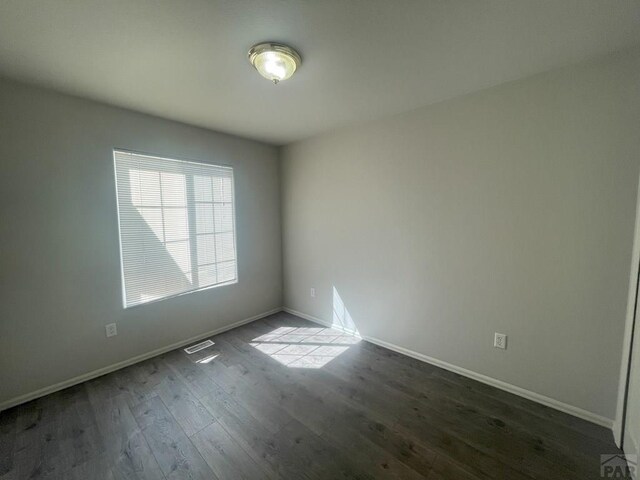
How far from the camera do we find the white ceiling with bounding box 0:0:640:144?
49.7 inches

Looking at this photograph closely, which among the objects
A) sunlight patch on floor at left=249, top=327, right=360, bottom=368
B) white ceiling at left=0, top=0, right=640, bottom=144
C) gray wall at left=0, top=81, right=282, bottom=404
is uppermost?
white ceiling at left=0, top=0, right=640, bottom=144

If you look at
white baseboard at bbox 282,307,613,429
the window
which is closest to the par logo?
white baseboard at bbox 282,307,613,429

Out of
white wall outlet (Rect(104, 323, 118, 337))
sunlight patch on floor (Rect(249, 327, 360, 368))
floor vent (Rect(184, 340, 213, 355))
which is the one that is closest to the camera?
white wall outlet (Rect(104, 323, 118, 337))

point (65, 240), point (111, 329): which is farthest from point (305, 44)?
point (111, 329)

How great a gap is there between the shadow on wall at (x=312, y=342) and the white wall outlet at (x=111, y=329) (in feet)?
4.21

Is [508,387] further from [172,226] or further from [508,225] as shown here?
[172,226]

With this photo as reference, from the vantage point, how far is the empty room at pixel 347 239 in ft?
4.74

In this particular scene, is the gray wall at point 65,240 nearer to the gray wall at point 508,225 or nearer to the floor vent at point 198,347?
the floor vent at point 198,347

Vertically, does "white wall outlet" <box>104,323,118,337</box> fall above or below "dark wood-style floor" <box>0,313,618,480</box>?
above

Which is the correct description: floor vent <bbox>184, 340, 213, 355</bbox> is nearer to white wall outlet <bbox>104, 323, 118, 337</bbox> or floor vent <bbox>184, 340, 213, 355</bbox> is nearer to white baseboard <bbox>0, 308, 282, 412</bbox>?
white baseboard <bbox>0, 308, 282, 412</bbox>

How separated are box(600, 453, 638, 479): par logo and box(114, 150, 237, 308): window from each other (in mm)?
3403

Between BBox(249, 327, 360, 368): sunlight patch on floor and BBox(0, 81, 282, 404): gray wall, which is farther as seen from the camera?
BBox(249, 327, 360, 368): sunlight patch on floor

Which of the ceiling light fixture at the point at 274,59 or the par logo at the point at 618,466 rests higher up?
the ceiling light fixture at the point at 274,59

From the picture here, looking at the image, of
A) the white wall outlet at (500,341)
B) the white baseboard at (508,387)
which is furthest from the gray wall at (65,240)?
the white wall outlet at (500,341)
